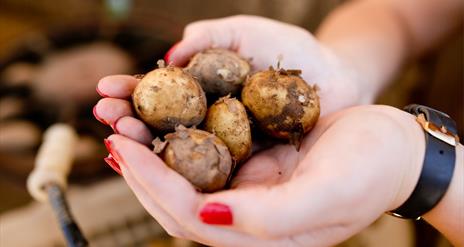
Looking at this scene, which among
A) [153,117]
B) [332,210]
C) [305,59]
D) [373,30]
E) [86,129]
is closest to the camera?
[332,210]

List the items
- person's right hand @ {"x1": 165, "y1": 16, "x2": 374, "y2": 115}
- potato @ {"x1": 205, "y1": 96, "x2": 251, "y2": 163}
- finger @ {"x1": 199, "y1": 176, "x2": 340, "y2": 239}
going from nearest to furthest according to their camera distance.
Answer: finger @ {"x1": 199, "y1": 176, "x2": 340, "y2": 239}, potato @ {"x1": 205, "y1": 96, "x2": 251, "y2": 163}, person's right hand @ {"x1": 165, "y1": 16, "x2": 374, "y2": 115}

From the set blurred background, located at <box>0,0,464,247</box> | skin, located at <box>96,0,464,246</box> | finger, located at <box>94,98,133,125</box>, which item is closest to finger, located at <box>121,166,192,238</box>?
skin, located at <box>96,0,464,246</box>

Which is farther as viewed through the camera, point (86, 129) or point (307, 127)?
point (86, 129)

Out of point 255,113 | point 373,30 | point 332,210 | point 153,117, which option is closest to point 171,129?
point 153,117

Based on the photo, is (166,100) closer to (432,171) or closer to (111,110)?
(111,110)

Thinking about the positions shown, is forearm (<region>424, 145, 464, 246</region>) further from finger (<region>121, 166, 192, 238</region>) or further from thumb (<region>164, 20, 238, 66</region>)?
thumb (<region>164, 20, 238, 66</region>)

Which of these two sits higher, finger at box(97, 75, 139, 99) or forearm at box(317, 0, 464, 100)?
forearm at box(317, 0, 464, 100)

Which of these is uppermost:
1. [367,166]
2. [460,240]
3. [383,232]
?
[367,166]

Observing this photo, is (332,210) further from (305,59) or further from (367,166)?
(305,59)
